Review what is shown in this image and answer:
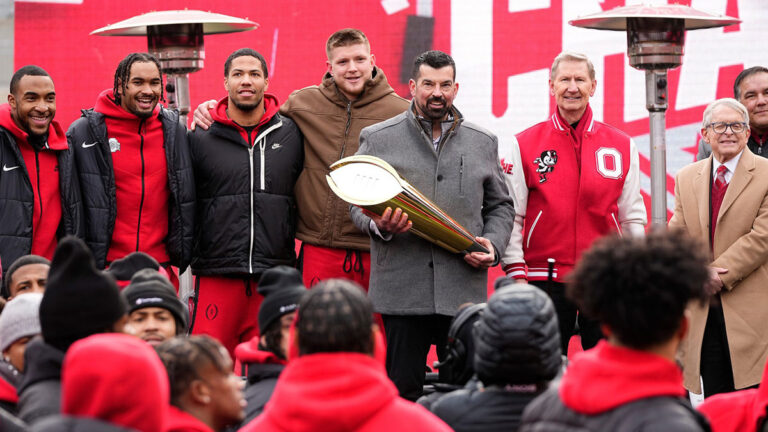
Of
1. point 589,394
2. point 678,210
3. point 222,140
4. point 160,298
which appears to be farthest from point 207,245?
point 589,394

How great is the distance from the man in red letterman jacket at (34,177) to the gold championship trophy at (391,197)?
44.3 inches

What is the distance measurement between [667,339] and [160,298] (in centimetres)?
168

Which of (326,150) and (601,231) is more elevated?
(326,150)

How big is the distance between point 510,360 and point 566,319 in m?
1.99

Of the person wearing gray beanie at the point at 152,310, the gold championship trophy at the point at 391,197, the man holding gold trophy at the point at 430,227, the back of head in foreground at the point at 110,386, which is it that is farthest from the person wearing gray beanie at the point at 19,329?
the man holding gold trophy at the point at 430,227

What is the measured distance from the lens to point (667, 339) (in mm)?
1870

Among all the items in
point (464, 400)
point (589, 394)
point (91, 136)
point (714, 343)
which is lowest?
point (714, 343)

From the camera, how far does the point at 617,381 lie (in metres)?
1.82

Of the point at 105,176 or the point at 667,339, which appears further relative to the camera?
the point at 105,176

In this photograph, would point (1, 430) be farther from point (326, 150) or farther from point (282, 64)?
point (282, 64)

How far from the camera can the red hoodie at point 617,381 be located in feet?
5.92

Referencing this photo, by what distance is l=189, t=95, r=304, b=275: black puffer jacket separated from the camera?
14.6 feet

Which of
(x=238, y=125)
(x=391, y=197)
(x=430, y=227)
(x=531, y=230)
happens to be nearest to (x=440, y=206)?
(x=430, y=227)

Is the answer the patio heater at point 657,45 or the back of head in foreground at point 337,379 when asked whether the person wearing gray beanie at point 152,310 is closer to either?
the back of head in foreground at point 337,379
